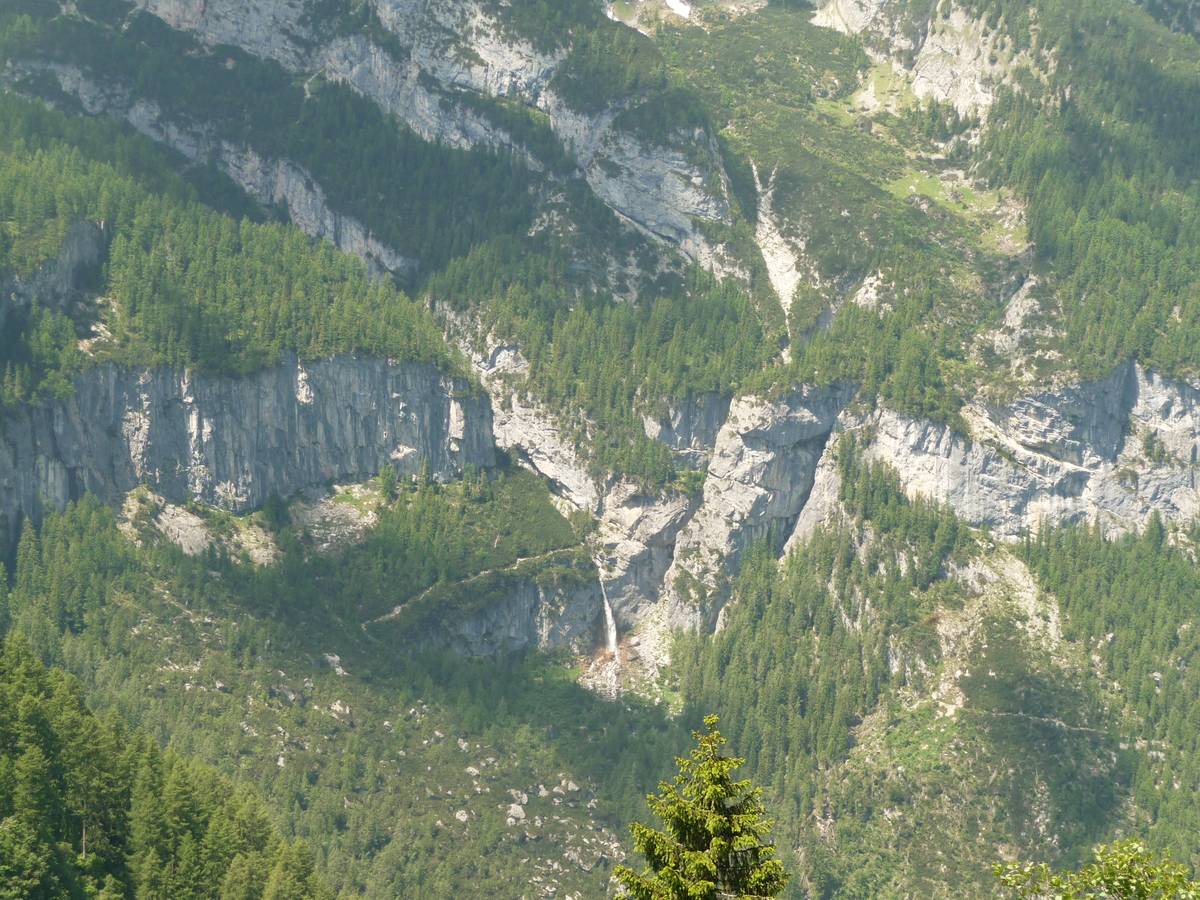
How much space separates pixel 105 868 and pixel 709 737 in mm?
70170

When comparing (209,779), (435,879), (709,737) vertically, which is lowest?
(435,879)

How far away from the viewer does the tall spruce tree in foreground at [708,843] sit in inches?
2675

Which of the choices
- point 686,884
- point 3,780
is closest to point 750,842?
point 686,884

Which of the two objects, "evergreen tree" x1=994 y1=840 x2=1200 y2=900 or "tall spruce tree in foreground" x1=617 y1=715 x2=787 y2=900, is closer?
"evergreen tree" x1=994 y1=840 x2=1200 y2=900

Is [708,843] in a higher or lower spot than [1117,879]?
lower

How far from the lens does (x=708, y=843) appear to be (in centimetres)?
6888

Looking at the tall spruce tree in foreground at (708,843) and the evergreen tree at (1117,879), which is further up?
the evergreen tree at (1117,879)

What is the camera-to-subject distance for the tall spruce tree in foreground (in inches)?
2675

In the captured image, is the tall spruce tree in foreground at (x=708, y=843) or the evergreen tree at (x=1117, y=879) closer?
the evergreen tree at (x=1117, y=879)

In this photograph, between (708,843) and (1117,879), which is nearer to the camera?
(1117,879)

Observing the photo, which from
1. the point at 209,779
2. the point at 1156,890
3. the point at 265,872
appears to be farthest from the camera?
the point at 209,779

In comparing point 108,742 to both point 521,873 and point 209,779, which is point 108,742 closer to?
point 209,779

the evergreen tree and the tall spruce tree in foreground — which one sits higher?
the evergreen tree

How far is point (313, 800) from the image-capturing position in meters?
198
